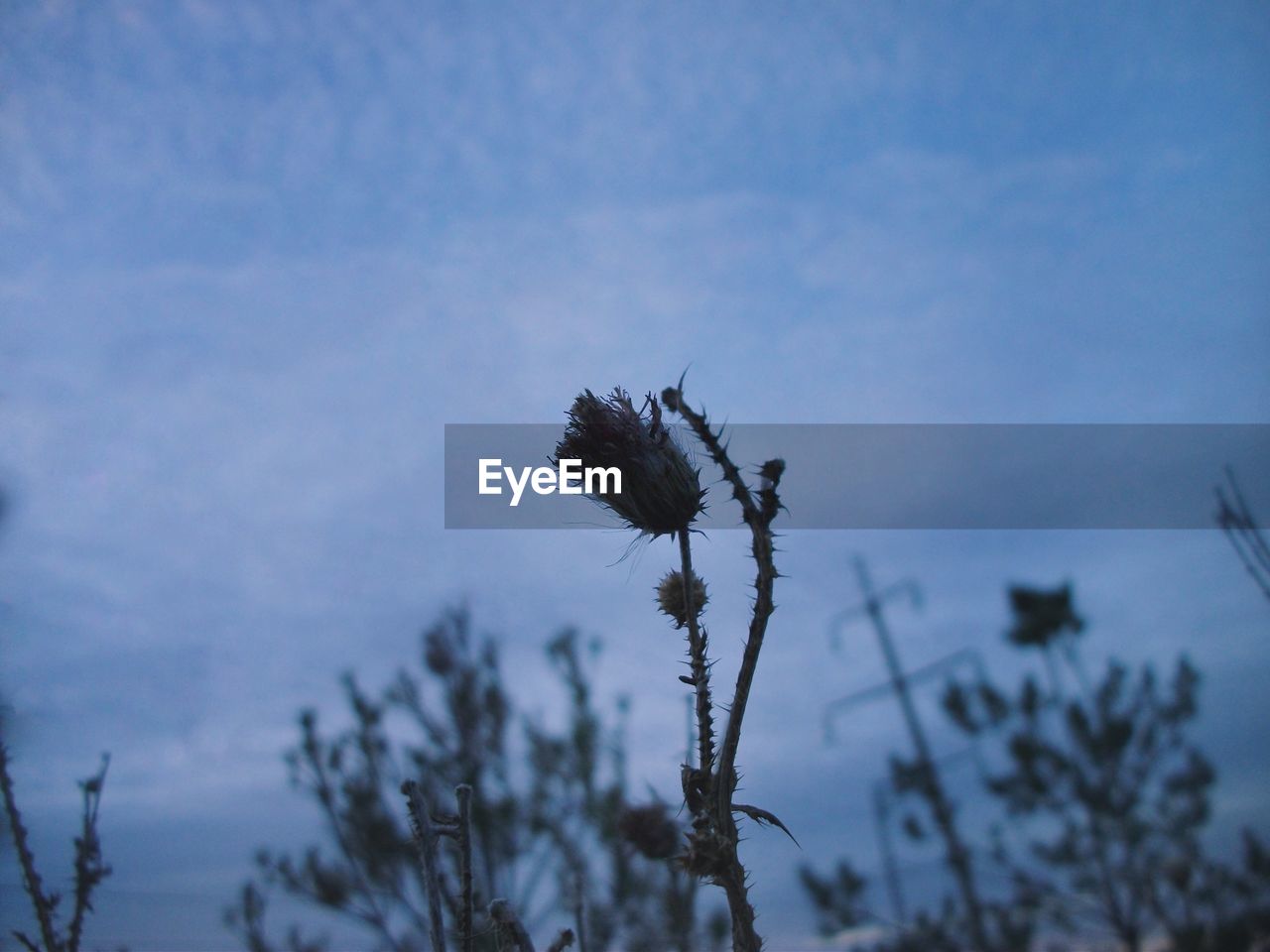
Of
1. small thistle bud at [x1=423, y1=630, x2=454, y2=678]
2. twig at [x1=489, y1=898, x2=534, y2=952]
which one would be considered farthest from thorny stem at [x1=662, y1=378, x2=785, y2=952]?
small thistle bud at [x1=423, y1=630, x2=454, y2=678]

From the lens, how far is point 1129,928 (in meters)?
16.7

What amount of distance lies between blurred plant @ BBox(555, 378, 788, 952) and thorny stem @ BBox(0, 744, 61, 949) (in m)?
2.88

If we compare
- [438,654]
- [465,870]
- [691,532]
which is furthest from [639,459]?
[438,654]

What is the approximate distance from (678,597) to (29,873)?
3119 millimetres

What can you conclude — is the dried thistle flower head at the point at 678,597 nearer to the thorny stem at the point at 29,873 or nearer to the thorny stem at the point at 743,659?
the thorny stem at the point at 743,659

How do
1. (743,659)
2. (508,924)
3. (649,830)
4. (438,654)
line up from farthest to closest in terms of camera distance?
(438,654), (649,830), (508,924), (743,659)

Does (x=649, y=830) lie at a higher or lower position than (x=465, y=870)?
lower

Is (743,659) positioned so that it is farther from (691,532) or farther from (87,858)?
(87,858)

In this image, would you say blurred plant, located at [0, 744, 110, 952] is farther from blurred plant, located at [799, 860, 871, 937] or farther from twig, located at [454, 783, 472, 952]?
blurred plant, located at [799, 860, 871, 937]

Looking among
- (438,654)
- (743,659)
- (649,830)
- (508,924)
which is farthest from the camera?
(438,654)

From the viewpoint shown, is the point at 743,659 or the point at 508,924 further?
the point at 508,924

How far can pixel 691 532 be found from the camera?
3033mm

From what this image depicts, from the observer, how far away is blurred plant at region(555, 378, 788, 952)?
2.13 metres

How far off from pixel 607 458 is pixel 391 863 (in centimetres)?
921
